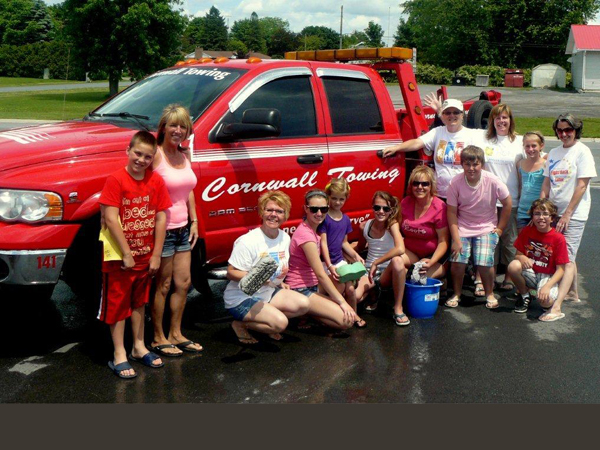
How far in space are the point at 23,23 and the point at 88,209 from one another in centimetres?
7711

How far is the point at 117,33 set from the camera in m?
37.9

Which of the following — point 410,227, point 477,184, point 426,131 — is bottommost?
point 410,227

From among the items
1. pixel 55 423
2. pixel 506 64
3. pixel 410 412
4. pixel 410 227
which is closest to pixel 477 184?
pixel 410 227

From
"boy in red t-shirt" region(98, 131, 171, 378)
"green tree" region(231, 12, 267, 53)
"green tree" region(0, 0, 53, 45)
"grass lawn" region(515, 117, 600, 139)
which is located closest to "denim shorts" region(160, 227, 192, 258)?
"boy in red t-shirt" region(98, 131, 171, 378)

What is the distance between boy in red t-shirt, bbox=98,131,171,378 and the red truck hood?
0.52 meters

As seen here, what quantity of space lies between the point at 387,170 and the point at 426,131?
90 cm

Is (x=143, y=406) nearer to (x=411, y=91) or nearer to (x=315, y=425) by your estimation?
(x=315, y=425)

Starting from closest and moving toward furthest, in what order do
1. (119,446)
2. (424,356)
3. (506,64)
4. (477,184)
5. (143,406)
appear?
(119,446)
(143,406)
(424,356)
(477,184)
(506,64)

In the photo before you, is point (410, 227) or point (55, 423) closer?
point (55, 423)

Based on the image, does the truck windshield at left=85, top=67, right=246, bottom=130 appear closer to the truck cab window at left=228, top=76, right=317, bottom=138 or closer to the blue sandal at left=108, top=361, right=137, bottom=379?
the truck cab window at left=228, top=76, right=317, bottom=138

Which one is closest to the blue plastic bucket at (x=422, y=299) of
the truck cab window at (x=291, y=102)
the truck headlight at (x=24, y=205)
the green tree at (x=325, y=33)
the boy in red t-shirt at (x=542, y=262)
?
the boy in red t-shirt at (x=542, y=262)

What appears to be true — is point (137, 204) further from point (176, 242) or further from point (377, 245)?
point (377, 245)

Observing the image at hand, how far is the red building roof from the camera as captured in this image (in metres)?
52.2

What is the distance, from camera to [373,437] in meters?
3.60
